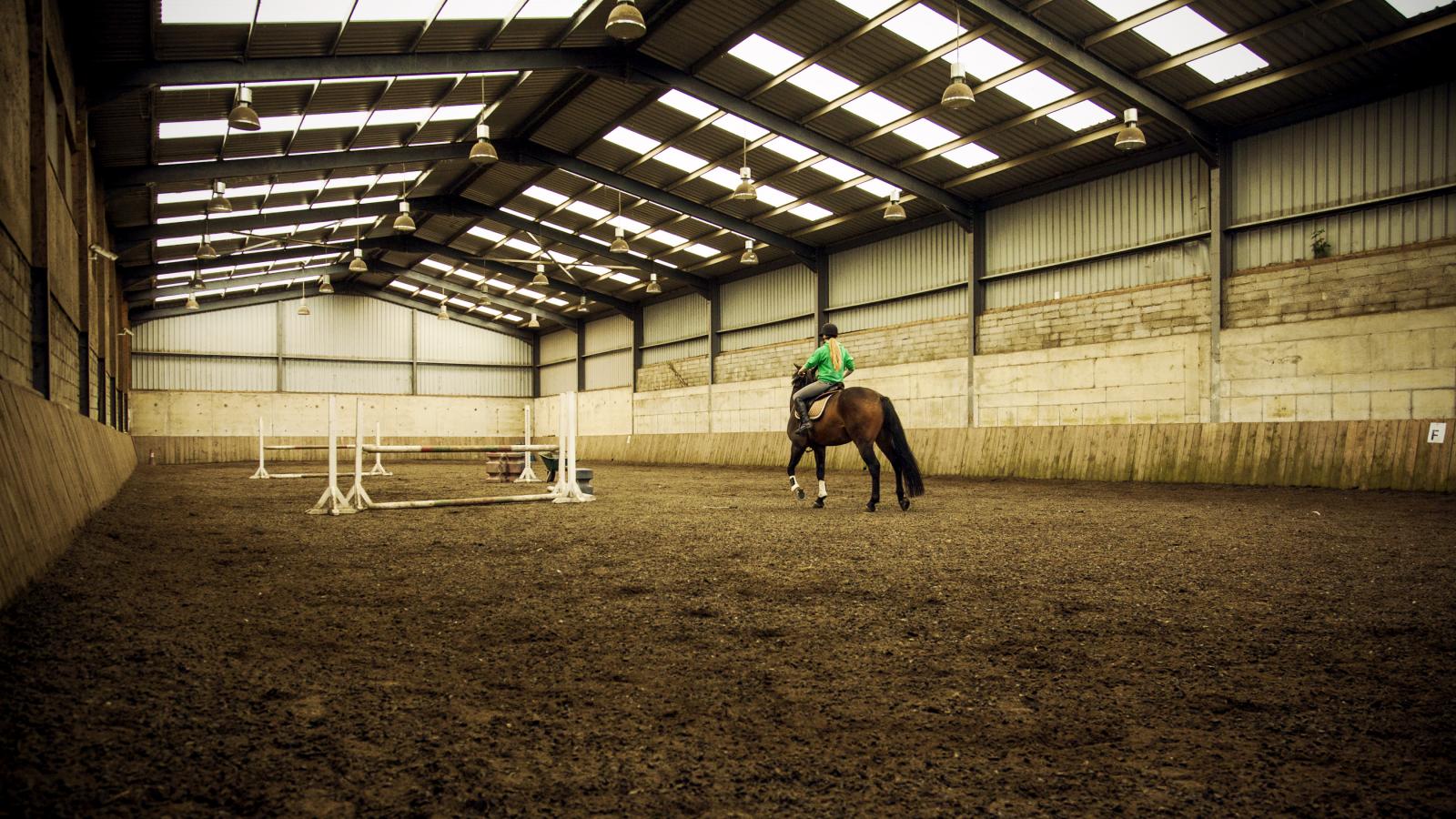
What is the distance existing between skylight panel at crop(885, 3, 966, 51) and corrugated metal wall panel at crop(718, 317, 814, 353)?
12022mm

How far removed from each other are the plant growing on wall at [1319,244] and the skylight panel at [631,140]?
45.9 ft

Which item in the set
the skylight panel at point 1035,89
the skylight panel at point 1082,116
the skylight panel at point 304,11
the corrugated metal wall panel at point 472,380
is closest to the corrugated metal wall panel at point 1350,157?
the skylight panel at point 1082,116

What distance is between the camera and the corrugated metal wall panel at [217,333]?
1310 inches

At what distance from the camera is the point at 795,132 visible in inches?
688

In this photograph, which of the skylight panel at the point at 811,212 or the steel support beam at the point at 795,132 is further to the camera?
the skylight panel at the point at 811,212

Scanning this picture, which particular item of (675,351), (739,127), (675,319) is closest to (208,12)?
(739,127)

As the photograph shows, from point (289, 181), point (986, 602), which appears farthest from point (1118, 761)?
point (289, 181)

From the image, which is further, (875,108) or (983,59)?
(875,108)

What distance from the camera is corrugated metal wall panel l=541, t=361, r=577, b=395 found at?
38.8 meters

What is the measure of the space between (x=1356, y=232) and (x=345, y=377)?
3743 cm

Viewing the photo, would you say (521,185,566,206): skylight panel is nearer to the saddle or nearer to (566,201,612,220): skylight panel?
(566,201,612,220): skylight panel

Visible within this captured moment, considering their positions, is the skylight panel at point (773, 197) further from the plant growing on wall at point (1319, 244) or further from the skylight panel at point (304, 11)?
the plant growing on wall at point (1319, 244)

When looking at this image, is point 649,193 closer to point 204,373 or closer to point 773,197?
point 773,197

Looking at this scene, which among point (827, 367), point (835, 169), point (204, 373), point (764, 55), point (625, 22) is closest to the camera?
point (827, 367)
